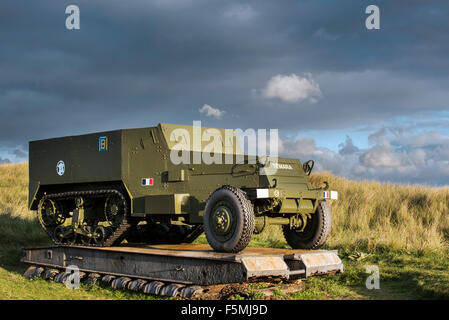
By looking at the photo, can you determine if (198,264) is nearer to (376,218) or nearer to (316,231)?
(316,231)

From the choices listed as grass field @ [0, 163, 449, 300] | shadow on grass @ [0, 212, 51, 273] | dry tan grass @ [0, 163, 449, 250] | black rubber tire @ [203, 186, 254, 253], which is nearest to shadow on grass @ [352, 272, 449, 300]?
grass field @ [0, 163, 449, 300]

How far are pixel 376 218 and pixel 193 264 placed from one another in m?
9.45

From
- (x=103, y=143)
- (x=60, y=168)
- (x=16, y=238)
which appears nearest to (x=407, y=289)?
(x=103, y=143)

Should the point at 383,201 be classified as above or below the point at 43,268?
above

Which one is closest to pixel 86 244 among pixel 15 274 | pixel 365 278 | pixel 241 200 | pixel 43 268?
pixel 43 268

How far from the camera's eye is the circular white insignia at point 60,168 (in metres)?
12.4

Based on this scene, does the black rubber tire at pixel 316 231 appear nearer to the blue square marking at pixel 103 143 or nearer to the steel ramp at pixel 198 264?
the steel ramp at pixel 198 264

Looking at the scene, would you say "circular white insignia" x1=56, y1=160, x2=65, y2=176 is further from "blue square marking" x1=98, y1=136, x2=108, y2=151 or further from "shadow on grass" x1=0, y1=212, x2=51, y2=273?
"shadow on grass" x1=0, y1=212, x2=51, y2=273

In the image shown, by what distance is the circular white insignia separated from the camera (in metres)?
12.4

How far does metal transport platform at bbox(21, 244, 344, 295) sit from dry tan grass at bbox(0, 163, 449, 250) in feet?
13.1

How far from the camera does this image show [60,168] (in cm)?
1252

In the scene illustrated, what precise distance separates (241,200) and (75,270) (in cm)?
482

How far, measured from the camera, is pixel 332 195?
389 inches

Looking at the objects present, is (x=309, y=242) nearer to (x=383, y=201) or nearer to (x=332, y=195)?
(x=332, y=195)
